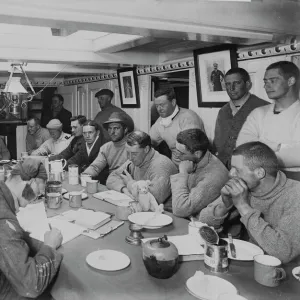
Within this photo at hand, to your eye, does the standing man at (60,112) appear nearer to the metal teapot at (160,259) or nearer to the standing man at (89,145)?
the standing man at (89,145)

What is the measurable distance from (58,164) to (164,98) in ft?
4.59

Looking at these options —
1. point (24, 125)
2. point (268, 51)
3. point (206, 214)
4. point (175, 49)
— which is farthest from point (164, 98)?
point (24, 125)

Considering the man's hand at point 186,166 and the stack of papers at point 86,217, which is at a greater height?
the man's hand at point 186,166

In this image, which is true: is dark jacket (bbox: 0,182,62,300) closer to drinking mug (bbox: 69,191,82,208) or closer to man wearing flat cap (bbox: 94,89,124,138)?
drinking mug (bbox: 69,191,82,208)

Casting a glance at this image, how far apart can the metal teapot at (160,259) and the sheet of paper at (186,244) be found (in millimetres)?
183

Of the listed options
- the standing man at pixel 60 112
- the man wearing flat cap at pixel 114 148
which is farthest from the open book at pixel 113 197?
the standing man at pixel 60 112

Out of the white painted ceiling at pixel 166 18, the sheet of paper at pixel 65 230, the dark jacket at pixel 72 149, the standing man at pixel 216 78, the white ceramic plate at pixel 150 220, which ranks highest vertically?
the white painted ceiling at pixel 166 18

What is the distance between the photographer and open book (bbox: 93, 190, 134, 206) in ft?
8.72

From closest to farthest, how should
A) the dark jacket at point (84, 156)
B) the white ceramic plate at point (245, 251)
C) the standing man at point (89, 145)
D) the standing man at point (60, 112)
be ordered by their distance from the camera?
the white ceramic plate at point (245, 251) < the standing man at point (89, 145) < the dark jacket at point (84, 156) < the standing man at point (60, 112)

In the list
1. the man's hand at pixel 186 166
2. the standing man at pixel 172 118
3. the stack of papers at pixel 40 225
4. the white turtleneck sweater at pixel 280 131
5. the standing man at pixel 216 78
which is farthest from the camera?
the standing man at pixel 172 118

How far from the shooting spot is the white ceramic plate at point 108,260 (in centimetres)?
155

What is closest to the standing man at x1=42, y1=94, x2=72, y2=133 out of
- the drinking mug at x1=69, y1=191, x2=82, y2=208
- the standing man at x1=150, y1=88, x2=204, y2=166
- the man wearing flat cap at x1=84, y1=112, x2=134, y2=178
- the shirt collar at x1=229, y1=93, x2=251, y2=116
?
the man wearing flat cap at x1=84, y1=112, x2=134, y2=178

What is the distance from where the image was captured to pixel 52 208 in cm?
250

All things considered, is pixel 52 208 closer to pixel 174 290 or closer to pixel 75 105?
pixel 174 290
